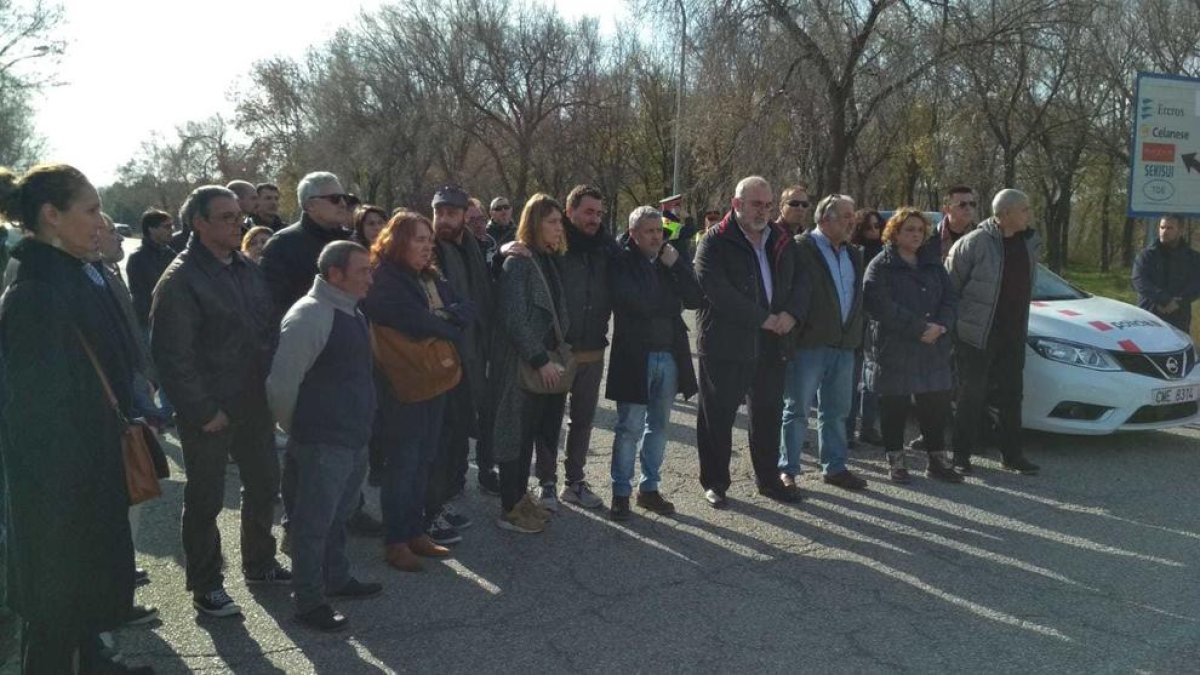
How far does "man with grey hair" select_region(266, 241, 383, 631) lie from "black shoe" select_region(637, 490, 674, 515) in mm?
2227

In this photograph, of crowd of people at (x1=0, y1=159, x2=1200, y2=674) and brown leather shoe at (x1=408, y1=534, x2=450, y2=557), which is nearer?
crowd of people at (x1=0, y1=159, x2=1200, y2=674)

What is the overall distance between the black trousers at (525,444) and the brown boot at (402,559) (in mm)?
824

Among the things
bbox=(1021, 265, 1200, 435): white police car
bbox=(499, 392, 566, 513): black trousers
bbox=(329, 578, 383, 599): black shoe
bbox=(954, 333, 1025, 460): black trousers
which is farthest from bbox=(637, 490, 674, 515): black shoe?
bbox=(1021, 265, 1200, 435): white police car

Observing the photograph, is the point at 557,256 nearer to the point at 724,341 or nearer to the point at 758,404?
the point at 724,341

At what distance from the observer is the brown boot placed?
484 cm

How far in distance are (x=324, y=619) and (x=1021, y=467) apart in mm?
4997

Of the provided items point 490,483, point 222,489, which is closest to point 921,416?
point 490,483

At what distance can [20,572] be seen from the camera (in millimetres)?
3186

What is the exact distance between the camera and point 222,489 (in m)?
4.39

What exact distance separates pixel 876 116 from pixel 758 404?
44.6ft

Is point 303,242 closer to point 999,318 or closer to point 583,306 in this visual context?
point 583,306

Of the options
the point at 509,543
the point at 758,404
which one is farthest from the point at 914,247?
the point at 509,543

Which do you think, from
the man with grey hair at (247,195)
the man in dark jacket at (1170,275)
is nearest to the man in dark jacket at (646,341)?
the man with grey hair at (247,195)

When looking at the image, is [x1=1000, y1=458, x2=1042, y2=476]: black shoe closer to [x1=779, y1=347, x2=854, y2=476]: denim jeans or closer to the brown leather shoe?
[x1=779, y1=347, x2=854, y2=476]: denim jeans
